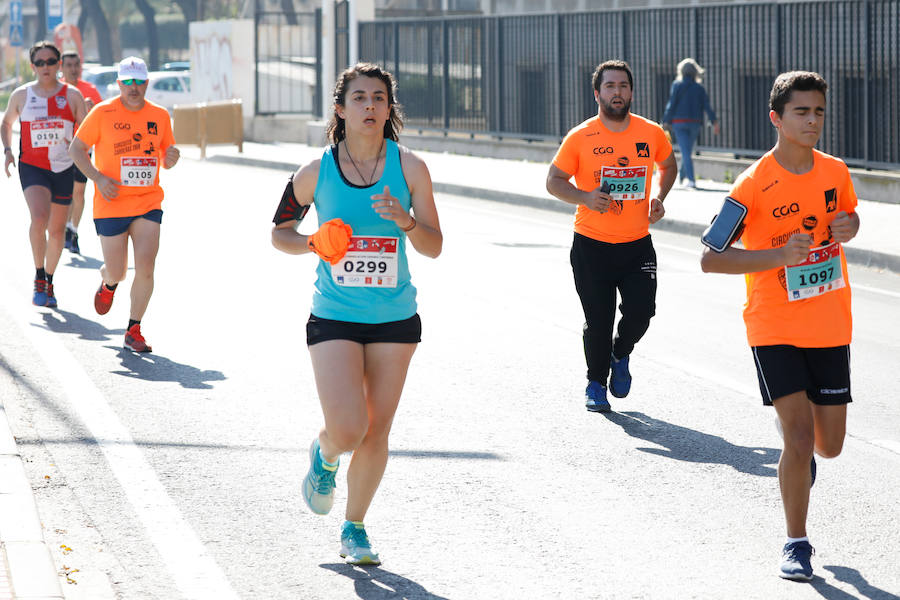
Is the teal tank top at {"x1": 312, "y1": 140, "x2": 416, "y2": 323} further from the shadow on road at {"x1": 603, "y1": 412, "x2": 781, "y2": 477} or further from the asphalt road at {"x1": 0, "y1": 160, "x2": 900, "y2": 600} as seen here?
the shadow on road at {"x1": 603, "y1": 412, "x2": 781, "y2": 477}

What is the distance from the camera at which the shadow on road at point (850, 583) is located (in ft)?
16.3

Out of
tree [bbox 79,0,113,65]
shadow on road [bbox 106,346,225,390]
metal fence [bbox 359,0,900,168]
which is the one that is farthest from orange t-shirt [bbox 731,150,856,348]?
tree [bbox 79,0,113,65]

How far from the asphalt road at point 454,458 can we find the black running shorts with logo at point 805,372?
2.08 feet

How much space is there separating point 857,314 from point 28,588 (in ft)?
26.9

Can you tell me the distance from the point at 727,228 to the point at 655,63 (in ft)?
67.6

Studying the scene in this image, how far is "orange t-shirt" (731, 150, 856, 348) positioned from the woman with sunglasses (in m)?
7.32

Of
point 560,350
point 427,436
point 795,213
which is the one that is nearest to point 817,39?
point 560,350

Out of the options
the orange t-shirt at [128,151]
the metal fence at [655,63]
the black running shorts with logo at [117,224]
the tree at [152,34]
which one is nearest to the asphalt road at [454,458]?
the black running shorts with logo at [117,224]

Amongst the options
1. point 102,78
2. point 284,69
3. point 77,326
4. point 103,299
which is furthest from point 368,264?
point 102,78

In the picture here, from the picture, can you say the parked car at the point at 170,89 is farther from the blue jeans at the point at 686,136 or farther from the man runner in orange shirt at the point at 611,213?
the man runner in orange shirt at the point at 611,213

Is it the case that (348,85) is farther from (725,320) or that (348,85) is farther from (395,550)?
(725,320)

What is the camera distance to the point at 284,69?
3734 cm

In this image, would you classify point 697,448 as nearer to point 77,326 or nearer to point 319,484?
point 319,484

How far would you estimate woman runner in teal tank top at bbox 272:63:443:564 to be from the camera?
5137 mm
